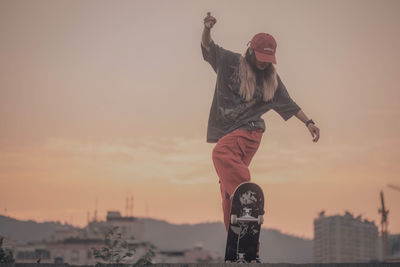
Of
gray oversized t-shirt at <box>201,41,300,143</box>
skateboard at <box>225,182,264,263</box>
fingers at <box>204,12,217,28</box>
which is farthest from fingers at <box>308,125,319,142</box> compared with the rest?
fingers at <box>204,12,217,28</box>

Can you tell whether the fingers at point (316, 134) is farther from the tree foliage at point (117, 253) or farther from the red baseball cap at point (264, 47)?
the tree foliage at point (117, 253)

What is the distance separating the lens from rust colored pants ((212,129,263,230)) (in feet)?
45.0

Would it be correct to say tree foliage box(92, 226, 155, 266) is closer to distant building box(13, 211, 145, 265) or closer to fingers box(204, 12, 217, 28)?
fingers box(204, 12, 217, 28)

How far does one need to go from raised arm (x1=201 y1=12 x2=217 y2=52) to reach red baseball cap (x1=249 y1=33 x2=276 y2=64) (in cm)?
82

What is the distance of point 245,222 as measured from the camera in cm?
1330

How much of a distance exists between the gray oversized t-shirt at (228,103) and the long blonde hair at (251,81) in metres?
0.08

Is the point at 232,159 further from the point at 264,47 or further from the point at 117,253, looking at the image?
the point at 117,253

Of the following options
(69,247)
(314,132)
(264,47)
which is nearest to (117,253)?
(314,132)

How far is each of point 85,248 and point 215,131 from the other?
13438cm

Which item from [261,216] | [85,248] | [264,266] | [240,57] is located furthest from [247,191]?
A: [85,248]

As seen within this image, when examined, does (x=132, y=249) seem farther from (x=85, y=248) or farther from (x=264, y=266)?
(x=85, y=248)

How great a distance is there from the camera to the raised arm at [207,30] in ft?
44.3

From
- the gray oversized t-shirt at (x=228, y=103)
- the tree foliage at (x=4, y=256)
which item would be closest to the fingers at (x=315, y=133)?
the gray oversized t-shirt at (x=228, y=103)

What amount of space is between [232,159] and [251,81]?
1494 millimetres
